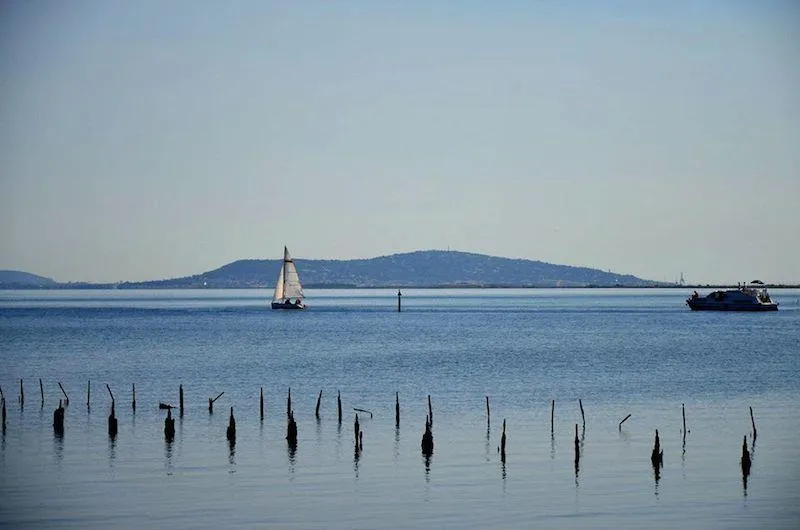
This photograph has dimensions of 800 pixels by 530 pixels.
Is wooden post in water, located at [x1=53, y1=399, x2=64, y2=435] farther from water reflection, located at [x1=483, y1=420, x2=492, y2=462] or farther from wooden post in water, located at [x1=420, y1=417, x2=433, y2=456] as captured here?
water reflection, located at [x1=483, y1=420, x2=492, y2=462]

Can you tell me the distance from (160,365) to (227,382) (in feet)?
52.0

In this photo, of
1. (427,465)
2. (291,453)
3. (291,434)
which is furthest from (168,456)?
(427,465)

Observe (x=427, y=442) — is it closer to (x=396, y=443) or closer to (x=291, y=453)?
(x=396, y=443)

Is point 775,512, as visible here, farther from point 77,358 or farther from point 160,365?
point 77,358

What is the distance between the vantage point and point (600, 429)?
57.5 m

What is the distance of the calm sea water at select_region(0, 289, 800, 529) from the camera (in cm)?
4094

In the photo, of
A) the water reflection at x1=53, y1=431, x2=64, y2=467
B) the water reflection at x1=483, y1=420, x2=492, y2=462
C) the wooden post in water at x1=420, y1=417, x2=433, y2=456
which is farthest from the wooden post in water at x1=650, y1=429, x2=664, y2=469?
the water reflection at x1=53, y1=431, x2=64, y2=467

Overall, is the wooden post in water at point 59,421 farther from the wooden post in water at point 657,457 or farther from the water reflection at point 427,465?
the wooden post in water at point 657,457

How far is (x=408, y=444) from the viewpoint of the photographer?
5316 centimetres

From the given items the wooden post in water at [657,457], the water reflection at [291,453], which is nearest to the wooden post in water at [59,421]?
the water reflection at [291,453]

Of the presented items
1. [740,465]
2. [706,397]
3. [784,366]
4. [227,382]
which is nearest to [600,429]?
[740,465]

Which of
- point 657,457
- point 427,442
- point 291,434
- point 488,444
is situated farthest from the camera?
point 291,434

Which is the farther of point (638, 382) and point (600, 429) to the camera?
point (638, 382)

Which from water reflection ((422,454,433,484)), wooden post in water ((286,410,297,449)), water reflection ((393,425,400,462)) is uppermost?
wooden post in water ((286,410,297,449))
